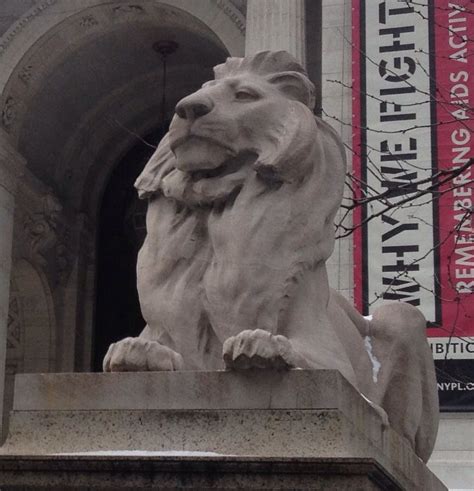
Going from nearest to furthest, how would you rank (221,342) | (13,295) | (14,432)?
(14,432) → (221,342) → (13,295)

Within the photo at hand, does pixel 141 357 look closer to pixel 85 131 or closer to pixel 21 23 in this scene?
pixel 21 23

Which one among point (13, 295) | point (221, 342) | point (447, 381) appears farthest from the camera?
point (13, 295)

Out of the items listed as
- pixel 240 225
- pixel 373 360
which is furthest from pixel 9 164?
pixel 240 225

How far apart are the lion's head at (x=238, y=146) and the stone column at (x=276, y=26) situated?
44.8 feet

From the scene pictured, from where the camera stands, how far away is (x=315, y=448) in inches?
164

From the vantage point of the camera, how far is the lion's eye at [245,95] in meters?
5.11

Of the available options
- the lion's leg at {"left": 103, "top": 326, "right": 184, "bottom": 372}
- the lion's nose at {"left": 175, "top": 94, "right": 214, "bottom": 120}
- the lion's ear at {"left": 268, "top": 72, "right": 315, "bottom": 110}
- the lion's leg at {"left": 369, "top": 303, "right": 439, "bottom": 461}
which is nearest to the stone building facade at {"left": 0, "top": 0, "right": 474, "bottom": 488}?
the lion's leg at {"left": 369, "top": 303, "right": 439, "bottom": 461}

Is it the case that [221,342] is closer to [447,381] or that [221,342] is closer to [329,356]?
[329,356]

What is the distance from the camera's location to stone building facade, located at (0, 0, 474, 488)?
21953mm

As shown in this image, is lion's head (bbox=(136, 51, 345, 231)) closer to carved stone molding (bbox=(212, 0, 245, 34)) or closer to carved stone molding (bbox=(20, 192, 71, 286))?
carved stone molding (bbox=(212, 0, 245, 34))

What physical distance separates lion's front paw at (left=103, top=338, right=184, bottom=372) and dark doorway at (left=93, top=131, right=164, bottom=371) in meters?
21.8

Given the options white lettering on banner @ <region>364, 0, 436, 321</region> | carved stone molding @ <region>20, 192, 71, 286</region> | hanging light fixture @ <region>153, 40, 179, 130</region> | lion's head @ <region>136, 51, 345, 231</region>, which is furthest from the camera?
carved stone molding @ <region>20, 192, 71, 286</region>

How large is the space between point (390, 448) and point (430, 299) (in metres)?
10.9

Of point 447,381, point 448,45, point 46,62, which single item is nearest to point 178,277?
point 447,381
